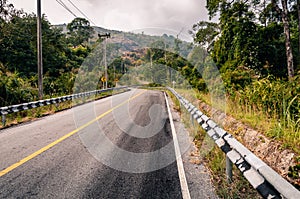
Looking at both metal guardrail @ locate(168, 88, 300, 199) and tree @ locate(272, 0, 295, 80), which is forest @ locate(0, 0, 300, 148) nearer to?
tree @ locate(272, 0, 295, 80)

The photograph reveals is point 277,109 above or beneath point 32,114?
above

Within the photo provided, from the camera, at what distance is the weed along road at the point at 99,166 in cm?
377

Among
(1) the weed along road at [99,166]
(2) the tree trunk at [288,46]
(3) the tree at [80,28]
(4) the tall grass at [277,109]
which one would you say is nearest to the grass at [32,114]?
(1) the weed along road at [99,166]

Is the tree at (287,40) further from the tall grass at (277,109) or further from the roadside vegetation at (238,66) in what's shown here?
the tall grass at (277,109)

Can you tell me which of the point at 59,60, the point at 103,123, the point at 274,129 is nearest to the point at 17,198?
the point at 274,129

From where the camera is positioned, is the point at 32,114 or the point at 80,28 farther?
the point at 80,28

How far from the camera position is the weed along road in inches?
148

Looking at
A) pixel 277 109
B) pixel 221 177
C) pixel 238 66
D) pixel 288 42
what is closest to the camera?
pixel 221 177

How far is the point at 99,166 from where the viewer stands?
485cm

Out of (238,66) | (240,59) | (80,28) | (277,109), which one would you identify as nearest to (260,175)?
(277,109)

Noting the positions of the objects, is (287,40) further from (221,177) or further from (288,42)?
(221,177)

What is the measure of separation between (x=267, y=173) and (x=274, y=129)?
2748mm

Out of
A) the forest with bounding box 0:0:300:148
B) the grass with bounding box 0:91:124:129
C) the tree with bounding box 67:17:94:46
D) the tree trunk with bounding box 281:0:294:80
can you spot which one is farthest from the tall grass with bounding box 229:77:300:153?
Answer: the tree with bounding box 67:17:94:46

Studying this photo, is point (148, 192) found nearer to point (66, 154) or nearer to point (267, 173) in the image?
point (267, 173)
